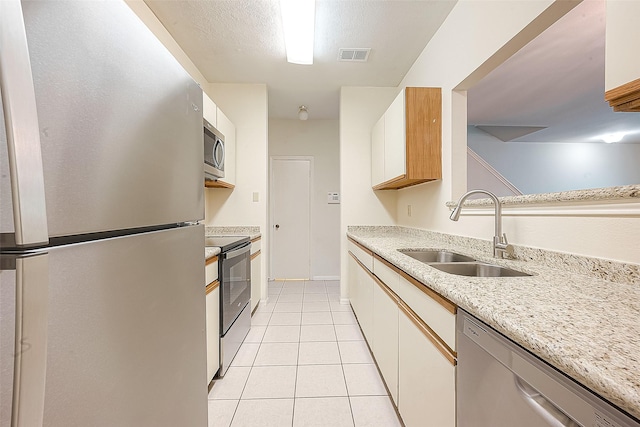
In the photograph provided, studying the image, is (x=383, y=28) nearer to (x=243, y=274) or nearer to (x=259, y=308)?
(x=243, y=274)

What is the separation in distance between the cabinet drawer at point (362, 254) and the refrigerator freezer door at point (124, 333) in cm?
143

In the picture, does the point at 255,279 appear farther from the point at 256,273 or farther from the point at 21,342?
the point at 21,342

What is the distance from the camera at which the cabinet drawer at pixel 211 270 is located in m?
1.63

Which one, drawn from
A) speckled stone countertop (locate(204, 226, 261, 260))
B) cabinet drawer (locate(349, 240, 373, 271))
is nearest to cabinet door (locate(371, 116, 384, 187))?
cabinet drawer (locate(349, 240, 373, 271))

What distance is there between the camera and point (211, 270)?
171 centimetres

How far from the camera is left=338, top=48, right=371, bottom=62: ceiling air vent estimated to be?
8.49 feet

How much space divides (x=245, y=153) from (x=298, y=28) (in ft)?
4.99

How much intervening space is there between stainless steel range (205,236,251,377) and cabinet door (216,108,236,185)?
91 cm

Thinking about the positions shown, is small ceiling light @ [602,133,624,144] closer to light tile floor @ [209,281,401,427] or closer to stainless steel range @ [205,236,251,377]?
light tile floor @ [209,281,401,427]

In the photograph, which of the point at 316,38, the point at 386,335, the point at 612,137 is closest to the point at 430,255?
the point at 386,335

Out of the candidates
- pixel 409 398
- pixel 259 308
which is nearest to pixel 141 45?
pixel 409 398

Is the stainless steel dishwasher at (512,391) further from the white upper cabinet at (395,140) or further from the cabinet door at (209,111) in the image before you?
the cabinet door at (209,111)

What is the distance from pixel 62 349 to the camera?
42 centimetres

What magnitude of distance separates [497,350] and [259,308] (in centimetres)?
287
